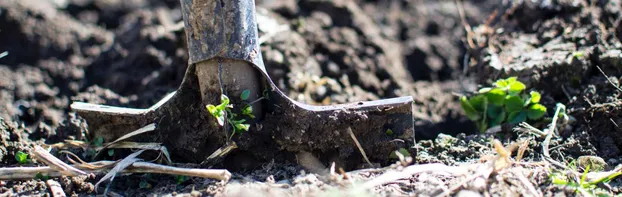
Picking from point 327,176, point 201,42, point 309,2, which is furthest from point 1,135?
point 309,2

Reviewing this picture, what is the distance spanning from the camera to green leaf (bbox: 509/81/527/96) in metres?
2.47

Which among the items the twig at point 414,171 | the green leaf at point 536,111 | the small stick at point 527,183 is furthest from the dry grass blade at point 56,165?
the green leaf at point 536,111

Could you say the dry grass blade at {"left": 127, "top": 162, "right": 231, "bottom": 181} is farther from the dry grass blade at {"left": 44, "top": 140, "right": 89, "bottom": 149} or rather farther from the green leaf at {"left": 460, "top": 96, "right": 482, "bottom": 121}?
the green leaf at {"left": 460, "top": 96, "right": 482, "bottom": 121}

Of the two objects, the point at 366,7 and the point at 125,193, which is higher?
the point at 366,7

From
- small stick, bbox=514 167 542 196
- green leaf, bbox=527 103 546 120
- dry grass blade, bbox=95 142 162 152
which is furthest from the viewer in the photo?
green leaf, bbox=527 103 546 120

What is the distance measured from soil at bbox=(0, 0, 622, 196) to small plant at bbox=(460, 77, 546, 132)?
0.23 feet

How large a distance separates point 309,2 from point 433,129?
1.29 m

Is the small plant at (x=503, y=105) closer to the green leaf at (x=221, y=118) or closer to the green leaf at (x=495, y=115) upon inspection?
the green leaf at (x=495, y=115)

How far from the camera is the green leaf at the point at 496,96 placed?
2.53 metres

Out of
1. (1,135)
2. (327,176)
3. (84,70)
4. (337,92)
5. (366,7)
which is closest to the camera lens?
(327,176)

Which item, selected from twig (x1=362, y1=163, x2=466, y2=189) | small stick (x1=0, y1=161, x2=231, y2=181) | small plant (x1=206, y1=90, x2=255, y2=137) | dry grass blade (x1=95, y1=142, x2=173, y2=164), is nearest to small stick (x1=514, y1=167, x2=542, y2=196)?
twig (x1=362, y1=163, x2=466, y2=189)

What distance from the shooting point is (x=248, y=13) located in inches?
82.4

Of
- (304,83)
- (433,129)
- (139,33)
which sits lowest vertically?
(433,129)

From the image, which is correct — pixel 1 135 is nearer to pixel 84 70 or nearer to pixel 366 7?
pixel 84 70
